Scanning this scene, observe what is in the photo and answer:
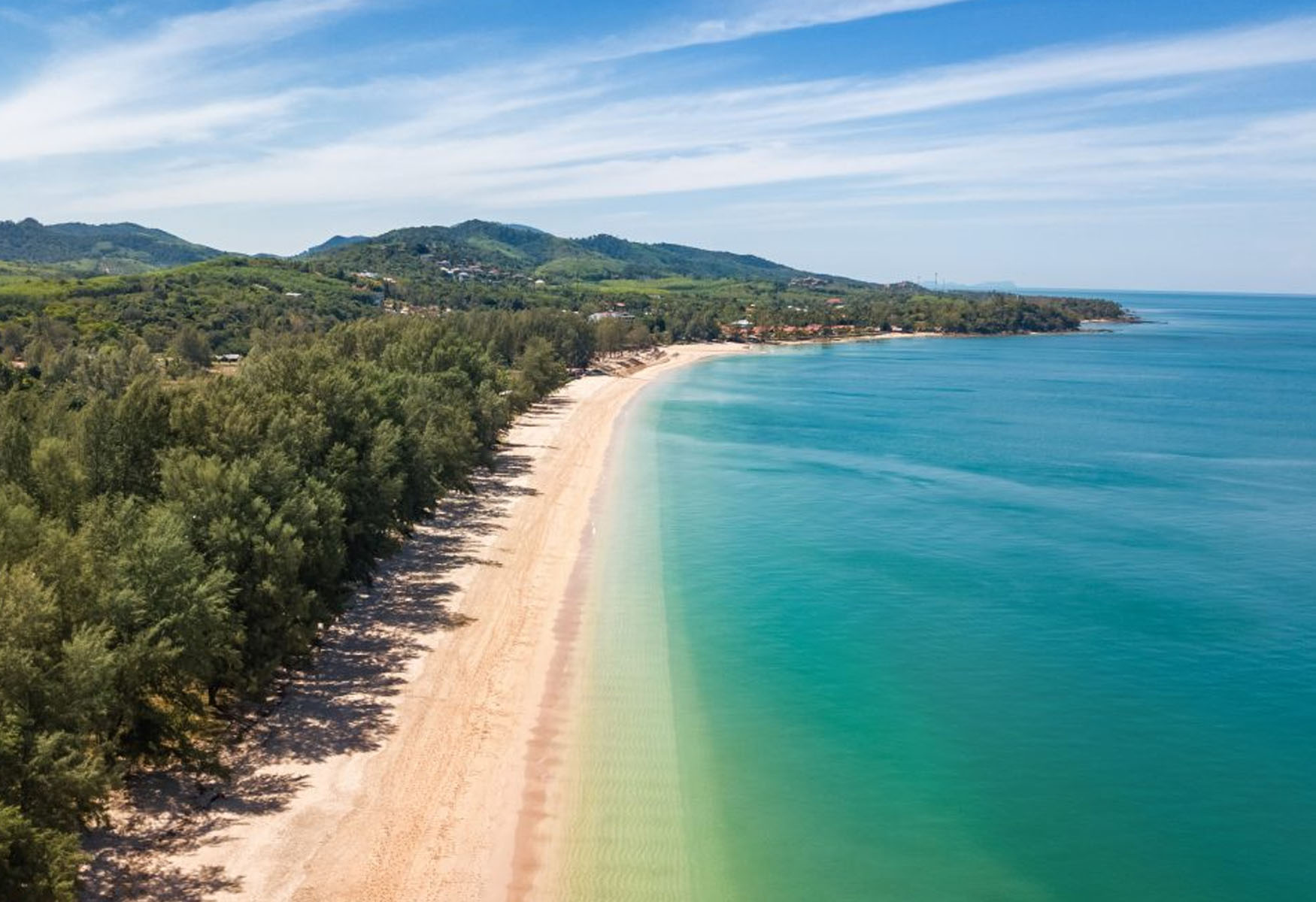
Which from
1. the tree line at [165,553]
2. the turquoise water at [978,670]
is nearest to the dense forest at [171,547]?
the tree line at [165,553]

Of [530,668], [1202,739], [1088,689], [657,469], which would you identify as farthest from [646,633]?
[657,469]

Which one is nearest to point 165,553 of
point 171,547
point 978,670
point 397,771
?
point 171,547

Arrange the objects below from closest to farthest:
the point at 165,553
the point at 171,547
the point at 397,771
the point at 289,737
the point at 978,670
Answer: the point at 165,553 → the point at 171,547 → the point at 397,771 → the point at 289,737 → the point at 978,670

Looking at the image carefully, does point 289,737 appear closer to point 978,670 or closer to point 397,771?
point 397,771

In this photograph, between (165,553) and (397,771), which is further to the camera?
(397,771)

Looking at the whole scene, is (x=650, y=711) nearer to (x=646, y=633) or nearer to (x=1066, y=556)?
(x=646, y=633)

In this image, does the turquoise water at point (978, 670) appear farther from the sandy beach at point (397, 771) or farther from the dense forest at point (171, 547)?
the dense forest at point (171, 547)
